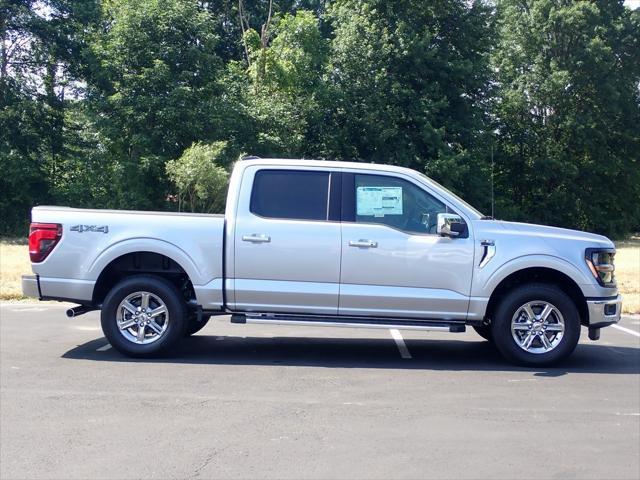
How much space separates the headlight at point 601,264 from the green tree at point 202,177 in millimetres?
19812

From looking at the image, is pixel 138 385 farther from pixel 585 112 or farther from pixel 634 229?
pixel 634 229

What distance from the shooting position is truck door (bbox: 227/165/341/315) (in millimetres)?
8211

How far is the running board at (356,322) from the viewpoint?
26.8 feet

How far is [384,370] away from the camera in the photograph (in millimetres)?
8055

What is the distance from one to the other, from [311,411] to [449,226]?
8.93 ft

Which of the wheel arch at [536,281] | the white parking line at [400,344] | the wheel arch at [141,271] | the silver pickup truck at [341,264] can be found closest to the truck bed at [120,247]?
the silver pickup truck at [341,264]

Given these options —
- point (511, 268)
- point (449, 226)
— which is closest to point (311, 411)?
point (449, 226)

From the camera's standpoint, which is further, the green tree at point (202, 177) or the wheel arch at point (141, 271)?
the green tree at point (202, 177)

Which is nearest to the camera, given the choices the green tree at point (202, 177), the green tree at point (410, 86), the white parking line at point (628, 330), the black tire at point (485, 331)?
the black tire at point (485, 331)

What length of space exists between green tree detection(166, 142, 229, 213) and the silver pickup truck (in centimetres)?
1861

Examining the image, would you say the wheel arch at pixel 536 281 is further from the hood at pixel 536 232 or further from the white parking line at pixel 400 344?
the white parking line at pixel 400 344

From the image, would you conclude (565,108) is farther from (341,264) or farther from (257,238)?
(257,238)

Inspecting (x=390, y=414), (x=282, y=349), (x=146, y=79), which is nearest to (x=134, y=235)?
(x=282, y=349)

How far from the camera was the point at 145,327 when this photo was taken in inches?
332
